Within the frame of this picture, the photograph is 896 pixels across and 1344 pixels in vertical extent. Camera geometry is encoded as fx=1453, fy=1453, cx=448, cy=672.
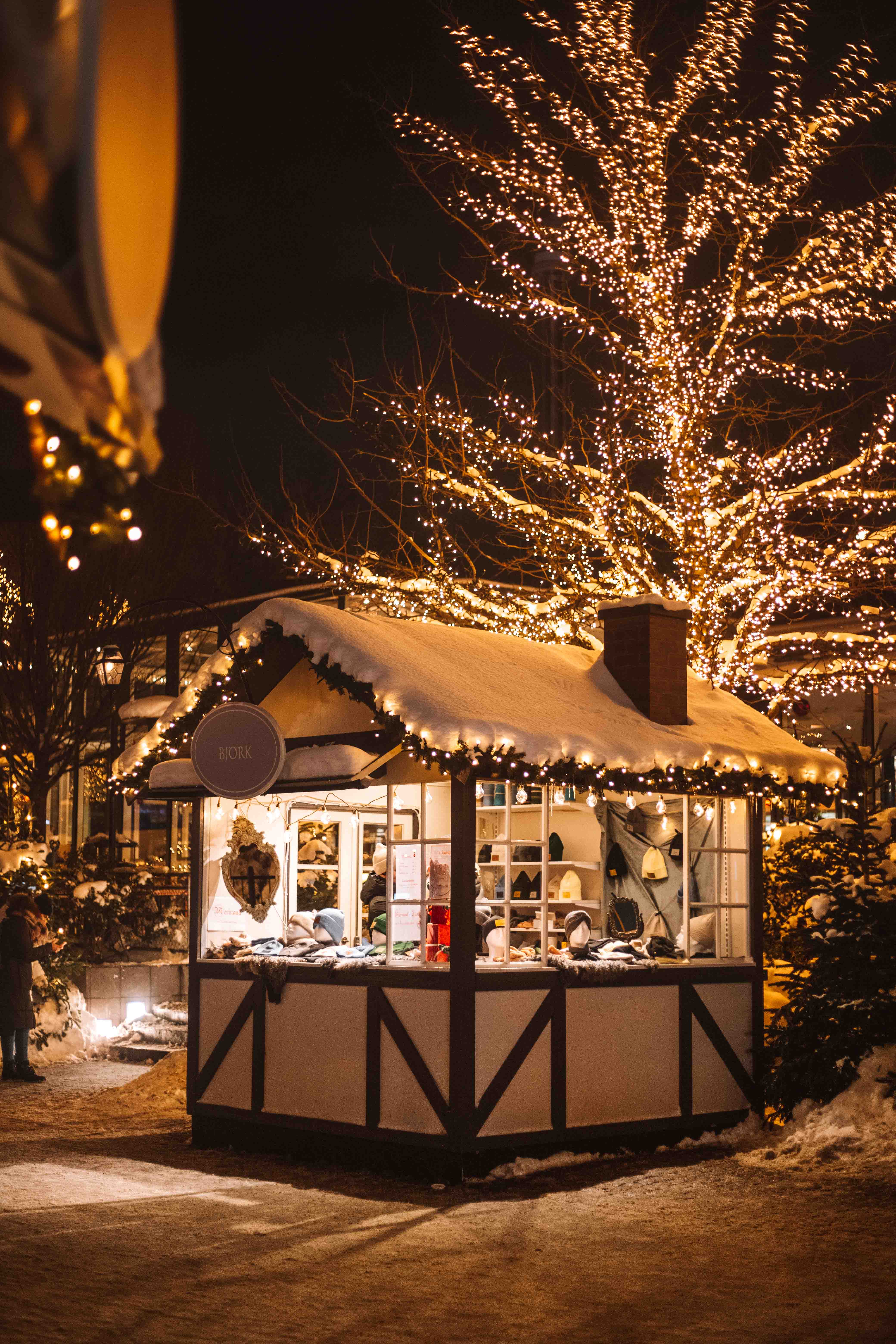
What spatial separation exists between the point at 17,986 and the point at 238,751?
594 cm

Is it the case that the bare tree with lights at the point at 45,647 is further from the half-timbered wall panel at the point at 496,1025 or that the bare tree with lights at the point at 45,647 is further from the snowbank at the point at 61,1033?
the half-timbered wall panel at the point at 496,1025

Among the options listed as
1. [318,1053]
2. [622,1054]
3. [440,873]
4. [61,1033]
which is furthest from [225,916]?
[61,1033]

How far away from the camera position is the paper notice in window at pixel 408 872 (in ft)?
31.7

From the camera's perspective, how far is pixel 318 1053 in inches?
391

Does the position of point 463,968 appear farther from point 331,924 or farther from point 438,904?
point 331,924

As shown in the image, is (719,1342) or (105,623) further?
(105,623)

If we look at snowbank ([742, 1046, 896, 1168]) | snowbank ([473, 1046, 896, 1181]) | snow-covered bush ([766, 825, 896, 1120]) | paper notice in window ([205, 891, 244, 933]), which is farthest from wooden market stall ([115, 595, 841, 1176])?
snowbank ([742, 1046, 896, 1168])

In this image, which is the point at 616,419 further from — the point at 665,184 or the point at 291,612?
the point at 291,612

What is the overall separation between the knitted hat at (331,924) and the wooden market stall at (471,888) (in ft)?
0.05

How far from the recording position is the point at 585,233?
15.3 m

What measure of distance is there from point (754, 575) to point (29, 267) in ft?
45.9

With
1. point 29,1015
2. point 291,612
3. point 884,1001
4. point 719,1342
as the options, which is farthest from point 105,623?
point 719,1342

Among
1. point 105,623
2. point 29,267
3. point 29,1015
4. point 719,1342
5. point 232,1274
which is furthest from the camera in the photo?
point 105,623

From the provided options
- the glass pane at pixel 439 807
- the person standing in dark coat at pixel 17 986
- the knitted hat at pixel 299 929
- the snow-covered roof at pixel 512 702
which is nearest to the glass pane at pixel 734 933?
the snow-covered roof at pixel 512 702
